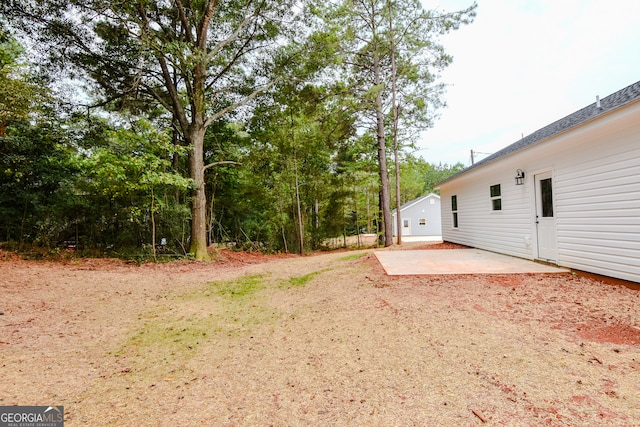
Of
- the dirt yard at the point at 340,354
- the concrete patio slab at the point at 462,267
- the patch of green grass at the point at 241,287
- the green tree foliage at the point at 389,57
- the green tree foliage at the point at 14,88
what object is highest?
the green tree foliage at the point at 389,57

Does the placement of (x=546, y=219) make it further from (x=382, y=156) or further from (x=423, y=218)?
(x=423, y=218)

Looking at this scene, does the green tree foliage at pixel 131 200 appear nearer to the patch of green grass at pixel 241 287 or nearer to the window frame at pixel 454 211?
the patch of green grass at pixel 241 287

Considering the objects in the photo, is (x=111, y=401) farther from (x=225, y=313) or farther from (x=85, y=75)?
(x=85, y=75)

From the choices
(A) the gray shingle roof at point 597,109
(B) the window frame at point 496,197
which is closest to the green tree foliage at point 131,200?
(A) the gray shingle roof at point 597,109

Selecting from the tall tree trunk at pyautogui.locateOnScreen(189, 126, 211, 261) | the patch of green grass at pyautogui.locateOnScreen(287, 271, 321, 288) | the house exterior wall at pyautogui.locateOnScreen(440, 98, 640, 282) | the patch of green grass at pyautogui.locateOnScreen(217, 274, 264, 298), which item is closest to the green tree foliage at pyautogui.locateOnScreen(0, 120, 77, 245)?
the tall tree trunk at pyautogui.locateOnScreen(189, 126, 211, 261)

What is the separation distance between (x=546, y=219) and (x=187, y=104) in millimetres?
11925

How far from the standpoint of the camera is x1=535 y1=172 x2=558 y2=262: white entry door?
18.8 feet

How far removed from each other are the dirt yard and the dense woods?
16.2 ft

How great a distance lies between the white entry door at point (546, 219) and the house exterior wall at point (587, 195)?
0.36 feet

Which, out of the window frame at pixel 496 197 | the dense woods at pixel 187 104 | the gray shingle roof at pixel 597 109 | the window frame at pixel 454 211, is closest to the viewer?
the gray shingle roof at pixel 597 109

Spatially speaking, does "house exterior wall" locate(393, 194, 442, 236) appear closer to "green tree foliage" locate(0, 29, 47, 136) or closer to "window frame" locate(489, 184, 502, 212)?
"window frame" locate(489, 184, 502, 212)

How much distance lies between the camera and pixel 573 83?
41.0 ft

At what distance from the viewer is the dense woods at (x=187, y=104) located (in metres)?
7.99

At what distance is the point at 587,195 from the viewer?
4.85 meters
